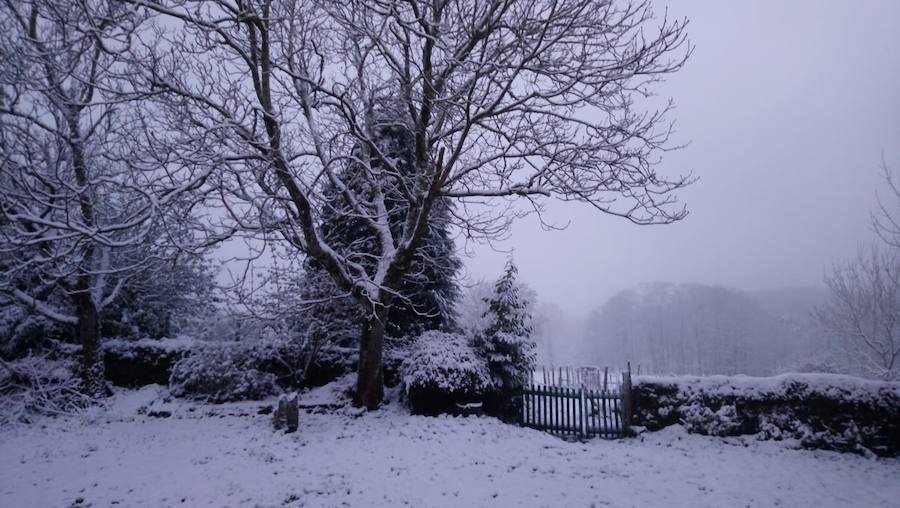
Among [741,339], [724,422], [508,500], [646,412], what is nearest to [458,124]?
[508,500]

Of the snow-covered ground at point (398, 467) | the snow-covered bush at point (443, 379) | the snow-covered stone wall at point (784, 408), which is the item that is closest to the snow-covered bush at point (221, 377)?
the snow-covered ground at point (398, 467)

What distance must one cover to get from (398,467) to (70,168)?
11.2 m

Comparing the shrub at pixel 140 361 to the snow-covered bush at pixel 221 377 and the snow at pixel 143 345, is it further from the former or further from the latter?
the snow-covered bush at pixel 221 377

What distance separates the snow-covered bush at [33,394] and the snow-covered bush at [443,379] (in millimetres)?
8417

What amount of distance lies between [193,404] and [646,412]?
38.4 feet

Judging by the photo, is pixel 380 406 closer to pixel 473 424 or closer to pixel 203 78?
pixel 473 424

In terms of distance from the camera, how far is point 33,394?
10.4m

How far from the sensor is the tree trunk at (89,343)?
40.4 ft

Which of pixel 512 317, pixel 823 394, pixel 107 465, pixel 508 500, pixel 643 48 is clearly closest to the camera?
pixel 508 500

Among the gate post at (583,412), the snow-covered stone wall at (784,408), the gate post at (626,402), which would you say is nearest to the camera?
the snow-covered stone wall at (784,408)

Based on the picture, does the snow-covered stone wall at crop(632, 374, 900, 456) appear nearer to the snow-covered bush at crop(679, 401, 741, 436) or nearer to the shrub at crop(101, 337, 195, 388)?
the snow-covered bush at crop(679, 401, 741, 436)

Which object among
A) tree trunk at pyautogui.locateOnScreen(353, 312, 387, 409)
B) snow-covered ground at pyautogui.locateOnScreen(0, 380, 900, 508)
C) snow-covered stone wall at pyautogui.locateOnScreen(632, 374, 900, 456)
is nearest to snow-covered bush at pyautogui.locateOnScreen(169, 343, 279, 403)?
snow-covered ground at pyautogui.locateOnScreen(0, 380, 900, 508)

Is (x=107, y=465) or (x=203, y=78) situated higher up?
(x=203, y=78)

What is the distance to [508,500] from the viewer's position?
547 centimetres
